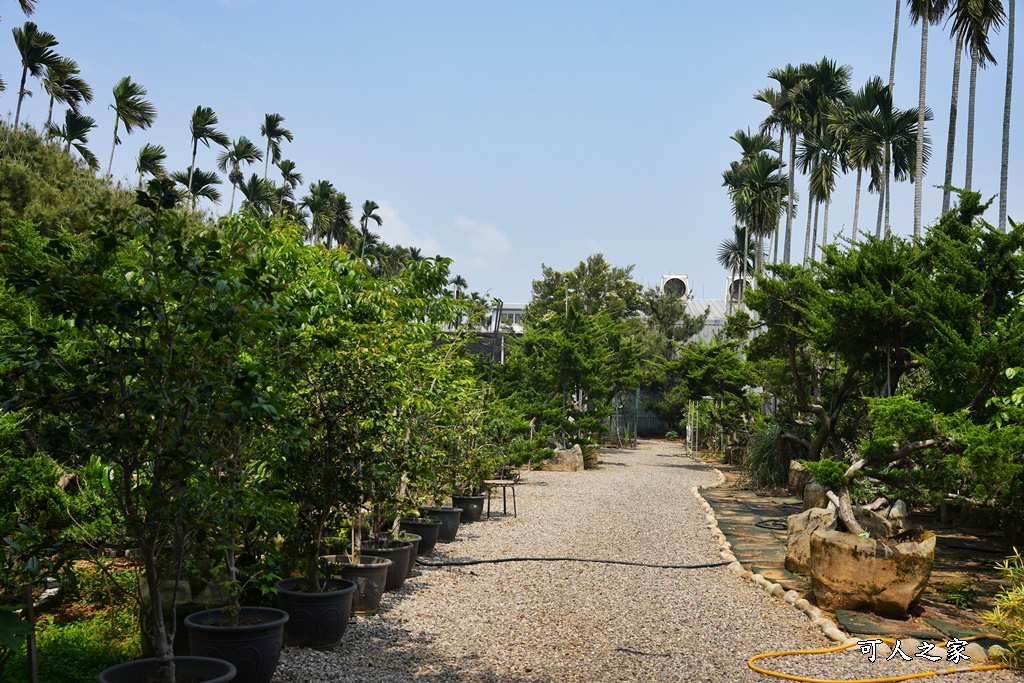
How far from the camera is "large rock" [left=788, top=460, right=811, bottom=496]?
14.9 metres

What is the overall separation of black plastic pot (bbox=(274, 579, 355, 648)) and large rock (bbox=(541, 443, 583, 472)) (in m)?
15.4

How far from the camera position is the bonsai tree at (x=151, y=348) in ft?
9.21

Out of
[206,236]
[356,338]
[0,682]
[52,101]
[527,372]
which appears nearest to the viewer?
[0,682]

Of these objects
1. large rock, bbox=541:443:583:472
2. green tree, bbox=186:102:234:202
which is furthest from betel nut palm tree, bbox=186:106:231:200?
large rock, bbox=541:443:583:472

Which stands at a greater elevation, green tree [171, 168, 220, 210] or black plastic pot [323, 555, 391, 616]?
green tree [171, 168, 220, 210]

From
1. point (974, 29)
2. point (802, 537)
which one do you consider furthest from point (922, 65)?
point (802, 537)

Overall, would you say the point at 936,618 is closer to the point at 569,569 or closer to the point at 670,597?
the point at 670,597

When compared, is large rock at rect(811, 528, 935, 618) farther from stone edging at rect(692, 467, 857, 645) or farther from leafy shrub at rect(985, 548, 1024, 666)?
leafy shrub at rect(985, 548, 1024, 666)

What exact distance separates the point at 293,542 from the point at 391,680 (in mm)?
1315

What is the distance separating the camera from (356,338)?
496cm

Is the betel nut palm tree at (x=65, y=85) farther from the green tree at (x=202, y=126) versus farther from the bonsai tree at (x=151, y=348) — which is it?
the bonsai tree at (x=151, y=348)

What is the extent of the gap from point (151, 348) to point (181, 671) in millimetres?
1640

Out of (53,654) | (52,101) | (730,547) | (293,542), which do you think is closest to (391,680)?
(293,542)

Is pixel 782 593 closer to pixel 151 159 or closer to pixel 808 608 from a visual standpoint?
pixel 808 608
